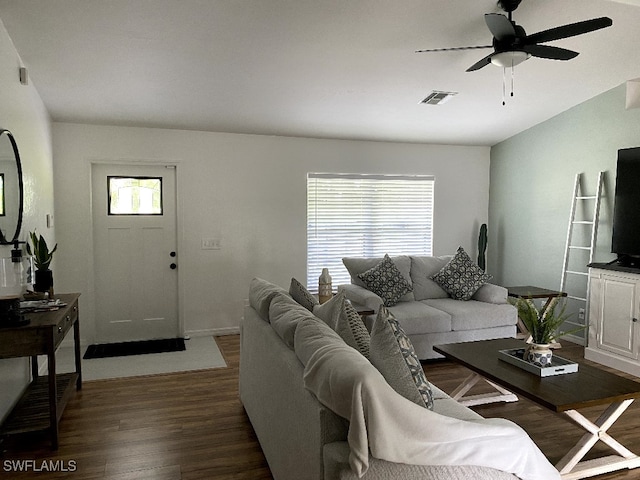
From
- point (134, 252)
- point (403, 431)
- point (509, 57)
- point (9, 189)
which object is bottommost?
point (403, 431)

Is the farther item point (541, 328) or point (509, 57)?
point (509, 57)

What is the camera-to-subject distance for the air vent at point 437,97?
4543mm

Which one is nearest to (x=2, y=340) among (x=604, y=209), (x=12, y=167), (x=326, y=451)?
(x=12, y=167)

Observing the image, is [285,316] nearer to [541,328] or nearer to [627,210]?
[541,328]

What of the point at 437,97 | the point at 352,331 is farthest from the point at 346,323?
the point at 437,97

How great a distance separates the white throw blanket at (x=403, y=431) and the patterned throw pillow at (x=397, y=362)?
140mm

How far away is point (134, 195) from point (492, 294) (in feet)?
13.1

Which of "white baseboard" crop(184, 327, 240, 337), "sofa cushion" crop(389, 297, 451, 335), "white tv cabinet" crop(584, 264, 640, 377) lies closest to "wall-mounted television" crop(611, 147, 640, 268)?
"white tv cabinet" crop(584, 264, 640, 377)

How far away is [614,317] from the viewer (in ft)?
14.2

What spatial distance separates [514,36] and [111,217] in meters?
4.27

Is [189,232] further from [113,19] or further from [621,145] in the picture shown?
[621,145]

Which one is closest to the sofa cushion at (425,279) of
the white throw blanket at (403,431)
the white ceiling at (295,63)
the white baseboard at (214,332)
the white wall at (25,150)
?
the white ceiling at (295,63)

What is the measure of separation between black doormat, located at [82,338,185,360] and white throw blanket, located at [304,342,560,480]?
361 cm

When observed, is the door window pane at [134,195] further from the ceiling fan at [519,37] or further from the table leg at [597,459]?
the table leg at [597,459]
